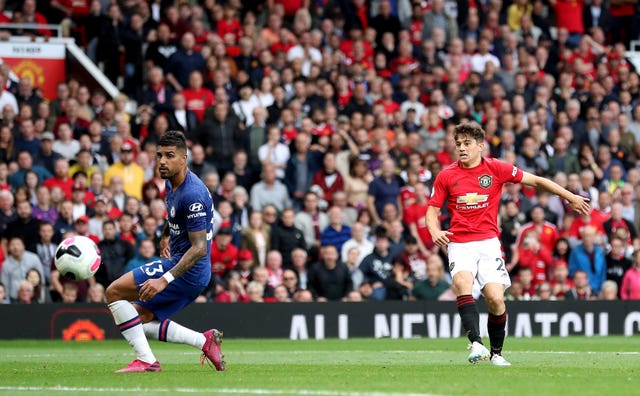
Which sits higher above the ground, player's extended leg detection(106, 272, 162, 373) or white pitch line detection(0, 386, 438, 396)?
player's extended leg detection(106, 272, 162, 373)

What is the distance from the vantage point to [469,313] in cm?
1238

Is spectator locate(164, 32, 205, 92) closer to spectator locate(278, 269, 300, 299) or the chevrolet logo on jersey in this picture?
spectator locate(278, 269, 300, 299)

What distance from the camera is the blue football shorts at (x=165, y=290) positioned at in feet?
37.9

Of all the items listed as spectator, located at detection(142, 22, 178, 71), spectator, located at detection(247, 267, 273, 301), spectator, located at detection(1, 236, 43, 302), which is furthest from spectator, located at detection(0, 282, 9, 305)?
spectator, located at detection(142, 22, 178, 71)

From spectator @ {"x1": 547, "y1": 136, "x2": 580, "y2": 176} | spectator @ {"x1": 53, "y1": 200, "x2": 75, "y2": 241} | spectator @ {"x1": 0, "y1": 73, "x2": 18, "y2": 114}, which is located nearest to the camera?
spectator @ {"x1": 53, "y1": 200, "x2": 75, "y2": 241}

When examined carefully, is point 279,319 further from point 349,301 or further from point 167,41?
point 167,41

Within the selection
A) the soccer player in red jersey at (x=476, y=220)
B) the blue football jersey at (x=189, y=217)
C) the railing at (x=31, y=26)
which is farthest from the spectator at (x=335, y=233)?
the blue football jersey at (x=189, y=217)

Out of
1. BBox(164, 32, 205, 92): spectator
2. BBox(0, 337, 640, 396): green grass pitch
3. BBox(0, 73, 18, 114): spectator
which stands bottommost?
BBox(0, 337, 640, 396): green grass pitch

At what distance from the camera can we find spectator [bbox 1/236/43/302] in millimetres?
19359

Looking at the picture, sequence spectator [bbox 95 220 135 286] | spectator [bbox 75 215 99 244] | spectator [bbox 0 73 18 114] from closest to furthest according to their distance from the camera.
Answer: spectator [bbox 75 215 99 244] < spectator [bbox 95 220 135 286] < spectator [bbox 0 73 18 114]

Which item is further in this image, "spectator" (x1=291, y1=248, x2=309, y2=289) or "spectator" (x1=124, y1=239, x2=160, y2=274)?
"spectator" (x1=291, y1=248, x2=309, y2=289)

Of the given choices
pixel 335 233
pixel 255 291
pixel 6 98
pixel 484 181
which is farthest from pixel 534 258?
pixel 484 181

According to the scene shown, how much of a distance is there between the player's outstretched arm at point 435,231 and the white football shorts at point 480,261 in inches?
9.5

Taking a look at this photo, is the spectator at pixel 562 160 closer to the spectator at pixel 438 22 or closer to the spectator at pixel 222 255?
the spectator at pixel 438 22
